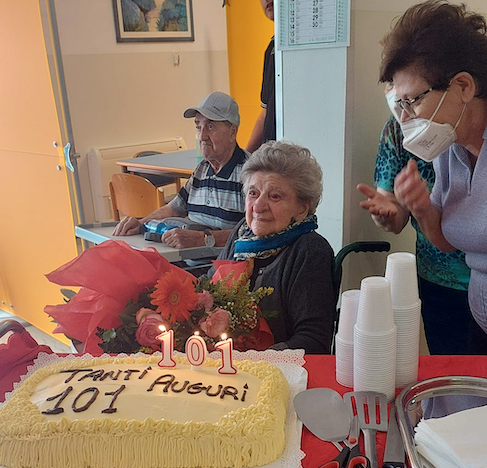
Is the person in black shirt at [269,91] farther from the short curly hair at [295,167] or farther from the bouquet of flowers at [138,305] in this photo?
the bouquet of flowers at [138,305]

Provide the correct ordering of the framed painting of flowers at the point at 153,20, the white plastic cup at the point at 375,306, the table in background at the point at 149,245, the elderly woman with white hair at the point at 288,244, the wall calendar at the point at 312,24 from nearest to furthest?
the white plastic cup at the point at 375,306
the elderly woman with white hair at the point at 288,244
the wall calendar at the point at 312,24
the table in background at the point at 149,245
the framed painting of flowers at the point at 153,20

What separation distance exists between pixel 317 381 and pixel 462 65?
0.85 metres

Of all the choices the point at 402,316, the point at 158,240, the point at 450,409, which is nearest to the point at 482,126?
the point at 402,316

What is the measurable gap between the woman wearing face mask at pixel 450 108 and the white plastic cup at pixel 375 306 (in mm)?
472

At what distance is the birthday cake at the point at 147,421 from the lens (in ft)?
2.54

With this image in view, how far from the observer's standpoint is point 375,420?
2.72 ft

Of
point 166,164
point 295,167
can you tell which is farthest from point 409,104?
point 166,164

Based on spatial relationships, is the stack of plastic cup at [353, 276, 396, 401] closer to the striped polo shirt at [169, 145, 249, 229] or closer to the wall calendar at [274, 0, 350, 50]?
the wall calendar at [274, 0, 350, 50]

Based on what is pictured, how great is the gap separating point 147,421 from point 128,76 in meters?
3.75

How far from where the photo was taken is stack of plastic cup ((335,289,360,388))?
94 centimetres

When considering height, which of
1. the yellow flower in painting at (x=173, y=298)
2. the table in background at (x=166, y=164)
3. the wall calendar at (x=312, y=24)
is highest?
the wall calendar at (x=312, y=24)

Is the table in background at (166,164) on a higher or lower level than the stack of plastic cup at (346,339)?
lower

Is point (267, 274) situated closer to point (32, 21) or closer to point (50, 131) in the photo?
point (50, 131)

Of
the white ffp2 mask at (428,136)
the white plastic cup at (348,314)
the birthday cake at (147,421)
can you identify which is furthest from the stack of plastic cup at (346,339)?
the white ffp2 mask at (428,136)
